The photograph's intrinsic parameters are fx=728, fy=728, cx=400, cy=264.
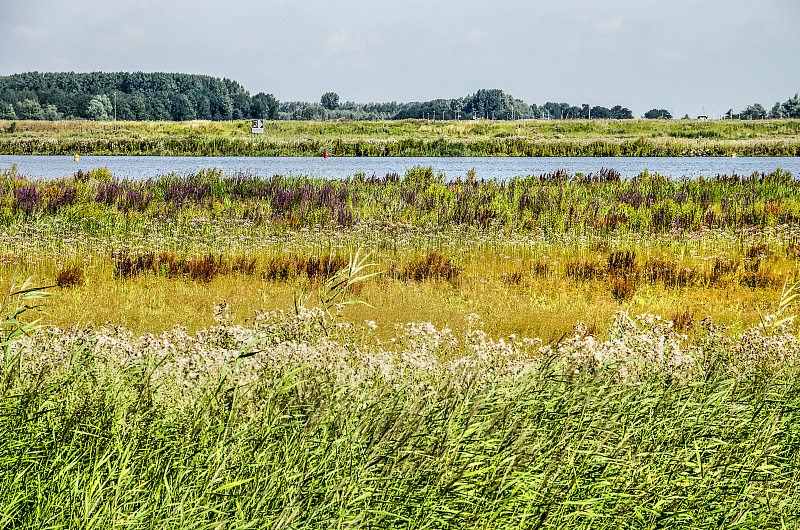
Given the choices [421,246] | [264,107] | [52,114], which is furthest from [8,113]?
[421,246]

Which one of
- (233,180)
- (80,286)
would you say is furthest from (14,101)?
(80,286)

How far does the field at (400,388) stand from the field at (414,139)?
47510 millimetres

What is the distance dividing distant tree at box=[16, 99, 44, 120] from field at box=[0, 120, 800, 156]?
136 ft

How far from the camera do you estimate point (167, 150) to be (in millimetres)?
59562

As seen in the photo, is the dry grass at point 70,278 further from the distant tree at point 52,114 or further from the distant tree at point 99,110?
the distant tree at point 52,114

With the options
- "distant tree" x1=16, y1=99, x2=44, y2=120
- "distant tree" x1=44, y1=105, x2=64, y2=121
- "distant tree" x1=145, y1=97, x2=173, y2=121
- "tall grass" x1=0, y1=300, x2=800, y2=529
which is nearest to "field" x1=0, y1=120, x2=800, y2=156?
"distant tree" x1=16, y1=99, x2=44, y2=120

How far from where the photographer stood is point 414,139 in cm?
7019

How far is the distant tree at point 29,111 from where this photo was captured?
133m

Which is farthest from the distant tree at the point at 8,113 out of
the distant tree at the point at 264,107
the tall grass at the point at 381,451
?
the tall grass at the point at 381,451

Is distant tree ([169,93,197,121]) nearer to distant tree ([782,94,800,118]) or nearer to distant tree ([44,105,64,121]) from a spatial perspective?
distant tree ([44,105,64,121])

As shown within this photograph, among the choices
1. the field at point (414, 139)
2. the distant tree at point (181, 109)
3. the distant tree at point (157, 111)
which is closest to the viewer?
the field at point (414, 139)

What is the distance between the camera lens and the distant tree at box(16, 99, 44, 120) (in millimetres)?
132875

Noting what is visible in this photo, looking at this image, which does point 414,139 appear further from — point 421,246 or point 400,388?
point 400,388

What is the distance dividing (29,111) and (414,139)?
95.4 meters
